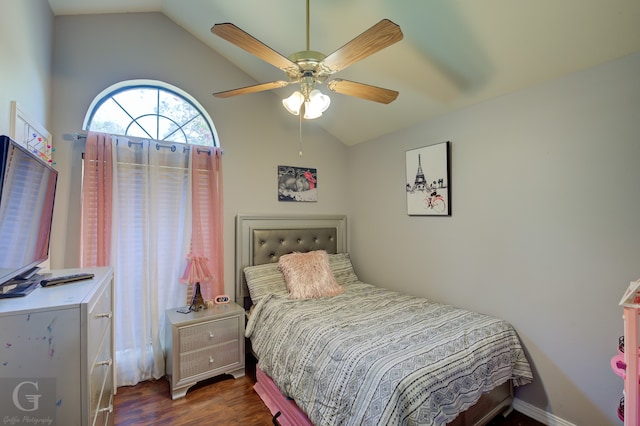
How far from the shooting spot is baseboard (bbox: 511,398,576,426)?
73.8 inches

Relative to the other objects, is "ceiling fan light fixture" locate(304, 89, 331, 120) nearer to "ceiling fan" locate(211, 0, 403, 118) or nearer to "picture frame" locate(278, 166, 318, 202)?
"ceiling fan" locate(211, 0, 403, 118)

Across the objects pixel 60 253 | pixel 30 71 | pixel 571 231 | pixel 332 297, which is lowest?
pixel 332 297

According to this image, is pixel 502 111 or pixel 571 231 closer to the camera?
pixel 571 231

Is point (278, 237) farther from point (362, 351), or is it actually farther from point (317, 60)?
point (317, 60)

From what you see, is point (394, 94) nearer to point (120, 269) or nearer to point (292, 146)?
point (292, 146)

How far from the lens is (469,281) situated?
92.0 inches

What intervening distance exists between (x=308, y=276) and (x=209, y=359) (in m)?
1.06

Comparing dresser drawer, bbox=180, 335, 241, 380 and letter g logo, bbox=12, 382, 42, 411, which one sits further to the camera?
dresser drawer, bbox=180, 335, 241, 380

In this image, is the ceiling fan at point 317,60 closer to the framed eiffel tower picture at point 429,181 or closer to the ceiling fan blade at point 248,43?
the ceiling fan blade at point 248,43

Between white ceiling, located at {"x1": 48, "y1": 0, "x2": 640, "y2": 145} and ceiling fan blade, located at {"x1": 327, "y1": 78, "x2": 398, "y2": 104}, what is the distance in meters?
0.55

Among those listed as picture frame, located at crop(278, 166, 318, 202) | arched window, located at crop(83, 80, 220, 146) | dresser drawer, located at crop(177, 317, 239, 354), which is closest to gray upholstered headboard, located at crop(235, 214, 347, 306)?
picture frame, located at crop(278, 166, 318, 202)

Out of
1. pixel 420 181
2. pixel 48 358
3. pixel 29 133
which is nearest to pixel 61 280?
pixel 48 358

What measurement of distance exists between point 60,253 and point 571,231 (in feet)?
11.8

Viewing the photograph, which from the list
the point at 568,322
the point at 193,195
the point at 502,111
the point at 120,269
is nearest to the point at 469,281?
the point at 568,322
